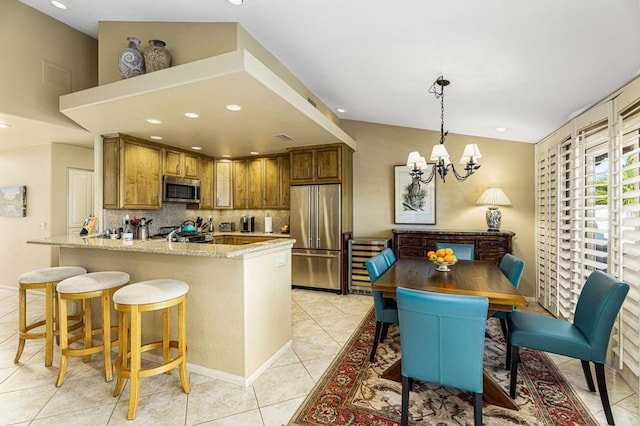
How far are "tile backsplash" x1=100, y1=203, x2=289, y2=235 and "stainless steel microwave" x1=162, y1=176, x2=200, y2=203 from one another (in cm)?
35

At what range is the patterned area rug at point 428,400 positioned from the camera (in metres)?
1.95

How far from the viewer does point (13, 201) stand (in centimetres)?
497

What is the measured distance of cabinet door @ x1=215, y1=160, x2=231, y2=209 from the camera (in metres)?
5.88

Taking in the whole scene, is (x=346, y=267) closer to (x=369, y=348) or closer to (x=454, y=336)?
(x=369, y=348)

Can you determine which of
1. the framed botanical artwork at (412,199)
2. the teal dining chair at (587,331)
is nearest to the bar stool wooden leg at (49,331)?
the teal dining chair at (587,331)

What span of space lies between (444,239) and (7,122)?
5736 millimetres

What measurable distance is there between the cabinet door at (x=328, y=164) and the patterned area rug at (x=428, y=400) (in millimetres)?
2851

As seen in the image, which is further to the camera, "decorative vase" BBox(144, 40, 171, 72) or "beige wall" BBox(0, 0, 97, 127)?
"beige wall" BBox(0, 0, 97, 127)

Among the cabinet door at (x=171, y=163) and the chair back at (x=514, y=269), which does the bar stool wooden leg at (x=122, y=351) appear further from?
the chair back at (x=514, y=269)

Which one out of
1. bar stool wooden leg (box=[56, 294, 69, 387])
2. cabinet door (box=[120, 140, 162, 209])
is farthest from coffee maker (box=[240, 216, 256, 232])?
bar stool wooden leg (box=[56, 294, 69, 387])

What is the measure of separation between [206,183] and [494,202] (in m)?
4.85

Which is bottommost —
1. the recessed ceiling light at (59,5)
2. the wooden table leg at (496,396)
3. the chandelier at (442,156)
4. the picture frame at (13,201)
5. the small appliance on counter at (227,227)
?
the wooden table leg at (496,396)

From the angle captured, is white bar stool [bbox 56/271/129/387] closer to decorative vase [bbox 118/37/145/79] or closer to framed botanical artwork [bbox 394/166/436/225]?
decorative vase [bbox 118/37/145/79]


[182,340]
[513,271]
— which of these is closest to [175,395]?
[182,340]
